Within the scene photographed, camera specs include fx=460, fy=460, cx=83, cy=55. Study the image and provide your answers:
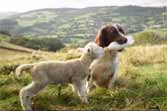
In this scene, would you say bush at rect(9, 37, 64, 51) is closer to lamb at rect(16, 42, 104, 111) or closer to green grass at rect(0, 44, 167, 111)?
green grass at rect(0, 44, 167, 111)

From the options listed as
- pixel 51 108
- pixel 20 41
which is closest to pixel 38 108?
pixel 51 108

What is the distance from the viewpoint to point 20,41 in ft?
108

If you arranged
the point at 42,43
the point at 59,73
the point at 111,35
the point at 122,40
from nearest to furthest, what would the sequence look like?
the point at 59,73 → the point at 122,40 → the point at 111,35 → the point at 42,43

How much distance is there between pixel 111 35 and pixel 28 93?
7.72ft

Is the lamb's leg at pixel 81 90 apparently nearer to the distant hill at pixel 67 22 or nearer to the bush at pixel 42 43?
the bush at pixel 42 43

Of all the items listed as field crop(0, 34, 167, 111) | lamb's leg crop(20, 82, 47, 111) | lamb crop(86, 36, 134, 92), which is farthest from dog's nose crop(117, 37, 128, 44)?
lamb's leg crop(20, 82, 47, 111)

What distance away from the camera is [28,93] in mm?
7195

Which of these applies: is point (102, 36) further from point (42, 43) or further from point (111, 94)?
point (42, 43)

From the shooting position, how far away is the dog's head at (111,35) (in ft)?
28.5

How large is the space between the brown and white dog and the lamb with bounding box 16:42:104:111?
1118 millimetres

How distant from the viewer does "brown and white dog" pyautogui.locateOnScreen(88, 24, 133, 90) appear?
879 centimetres

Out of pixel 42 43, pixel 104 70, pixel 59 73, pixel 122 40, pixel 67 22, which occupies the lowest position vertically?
pixel 67 22

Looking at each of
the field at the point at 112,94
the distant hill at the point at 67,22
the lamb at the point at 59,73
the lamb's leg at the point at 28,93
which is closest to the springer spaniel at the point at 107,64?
the field at the point at 112,94

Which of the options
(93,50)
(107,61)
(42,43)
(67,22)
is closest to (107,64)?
(107,61)
